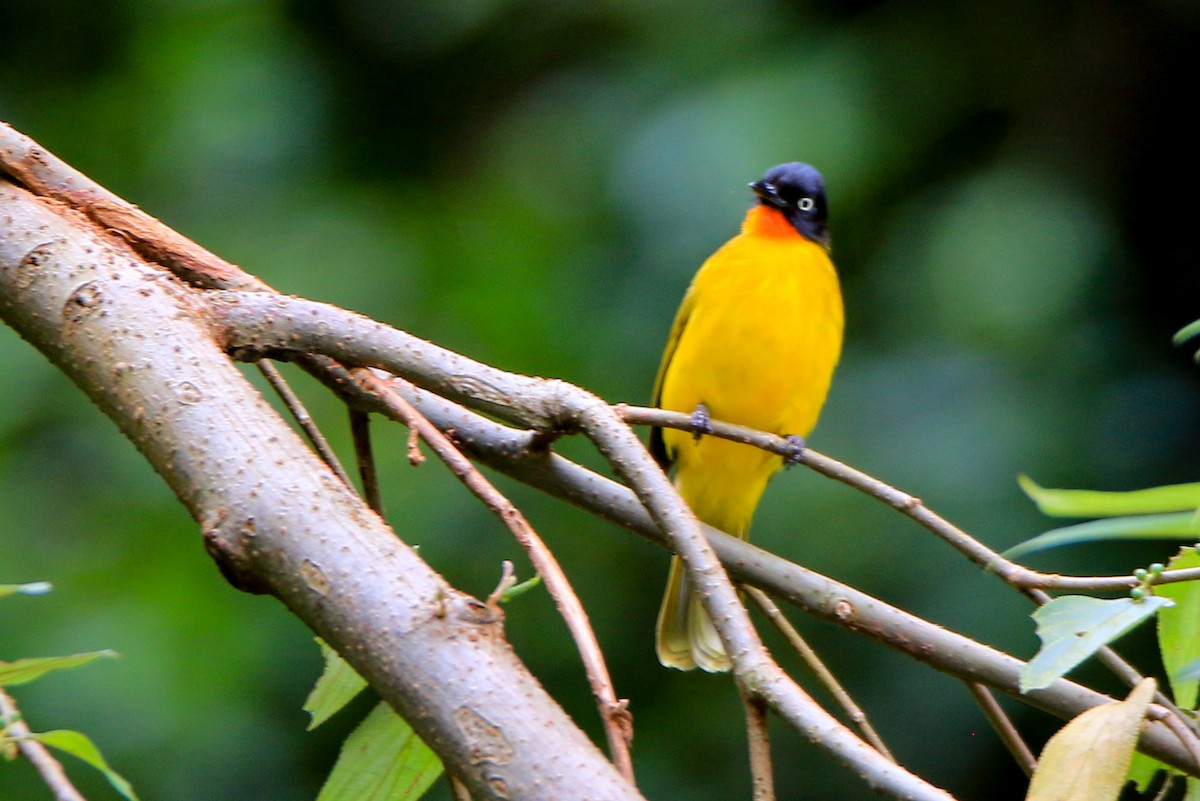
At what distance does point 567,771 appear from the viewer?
116cm

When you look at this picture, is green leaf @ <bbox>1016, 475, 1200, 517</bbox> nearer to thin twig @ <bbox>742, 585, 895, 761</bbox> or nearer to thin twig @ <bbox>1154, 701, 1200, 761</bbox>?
thin twig @ <bbox>1154, 701, 1200, 761</bbox>

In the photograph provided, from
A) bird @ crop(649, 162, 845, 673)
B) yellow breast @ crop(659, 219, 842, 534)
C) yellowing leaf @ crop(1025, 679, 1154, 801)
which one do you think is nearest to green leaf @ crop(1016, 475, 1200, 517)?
yellowing leaf @ crop(1025, 679, 1154, 801)

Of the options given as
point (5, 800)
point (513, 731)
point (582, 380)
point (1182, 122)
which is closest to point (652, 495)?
point (513, 731)

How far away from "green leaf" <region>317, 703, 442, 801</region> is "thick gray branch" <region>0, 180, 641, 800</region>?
0.42m

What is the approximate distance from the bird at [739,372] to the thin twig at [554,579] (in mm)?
1977

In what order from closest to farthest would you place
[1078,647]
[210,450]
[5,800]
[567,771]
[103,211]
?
1. [567,771]
2. [1078,647]
3. [210,450]
4. [103,211]
5. [5,800]

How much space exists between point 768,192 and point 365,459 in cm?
269

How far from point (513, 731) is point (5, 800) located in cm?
342

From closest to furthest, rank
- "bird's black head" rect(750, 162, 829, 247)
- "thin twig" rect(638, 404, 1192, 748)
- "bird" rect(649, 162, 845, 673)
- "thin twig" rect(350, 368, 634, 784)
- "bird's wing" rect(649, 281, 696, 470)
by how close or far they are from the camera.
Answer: "thin twig" rect(350, 368, 634, 784)
"thin twig" rect(638, 404, 1192, 748)
"bird" rect(649, 162, 845, 673)
"bird's wing" rect(649, 281, 696, 470)
"bird's black head" rect(750, 162, 829, 247)

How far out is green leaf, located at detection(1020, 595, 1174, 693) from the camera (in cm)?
126

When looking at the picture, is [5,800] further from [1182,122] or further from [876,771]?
[1182,122]

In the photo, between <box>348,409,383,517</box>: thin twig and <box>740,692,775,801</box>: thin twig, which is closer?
<box>740,692,775,801</box>: thin twig

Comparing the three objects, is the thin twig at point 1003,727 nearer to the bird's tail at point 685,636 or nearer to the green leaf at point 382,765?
the green leaf at point 382,765

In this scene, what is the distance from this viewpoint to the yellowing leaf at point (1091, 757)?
1221mm
